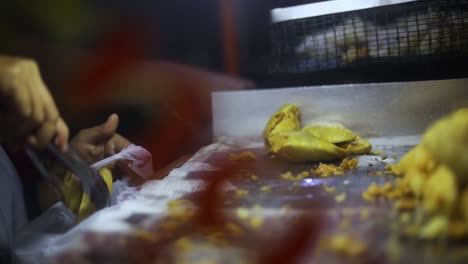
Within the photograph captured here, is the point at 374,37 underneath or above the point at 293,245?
above

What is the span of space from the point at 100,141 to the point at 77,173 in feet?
0.29

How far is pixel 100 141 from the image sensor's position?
2.92ft

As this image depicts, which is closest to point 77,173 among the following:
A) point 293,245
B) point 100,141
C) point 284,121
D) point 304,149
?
point 100,141

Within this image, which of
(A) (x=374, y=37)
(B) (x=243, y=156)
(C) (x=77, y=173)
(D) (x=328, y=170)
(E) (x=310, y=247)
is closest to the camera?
(E) (x=310, y=247)

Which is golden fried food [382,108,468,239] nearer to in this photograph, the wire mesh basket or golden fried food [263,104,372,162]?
golden fried food [263,104,372,162]

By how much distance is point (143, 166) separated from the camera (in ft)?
3.11

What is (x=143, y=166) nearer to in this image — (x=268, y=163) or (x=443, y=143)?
(x=268, y=163)

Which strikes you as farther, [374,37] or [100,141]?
[374,37]

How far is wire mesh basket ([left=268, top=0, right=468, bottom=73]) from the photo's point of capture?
1.21 m

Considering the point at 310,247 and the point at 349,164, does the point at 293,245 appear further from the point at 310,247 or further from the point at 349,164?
the point at 349,164

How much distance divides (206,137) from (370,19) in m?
0.62

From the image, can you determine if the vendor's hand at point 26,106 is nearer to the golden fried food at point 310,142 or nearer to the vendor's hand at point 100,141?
the vendor's hand at point 100,141

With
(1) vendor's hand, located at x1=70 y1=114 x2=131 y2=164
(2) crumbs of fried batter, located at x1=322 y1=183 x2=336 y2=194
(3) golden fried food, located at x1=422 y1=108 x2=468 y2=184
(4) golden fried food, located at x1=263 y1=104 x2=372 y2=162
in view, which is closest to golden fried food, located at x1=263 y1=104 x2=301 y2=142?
(4) golden fried food, located at x1=263 y1=104 x2=372 y2=162

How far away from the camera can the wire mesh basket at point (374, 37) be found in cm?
121
